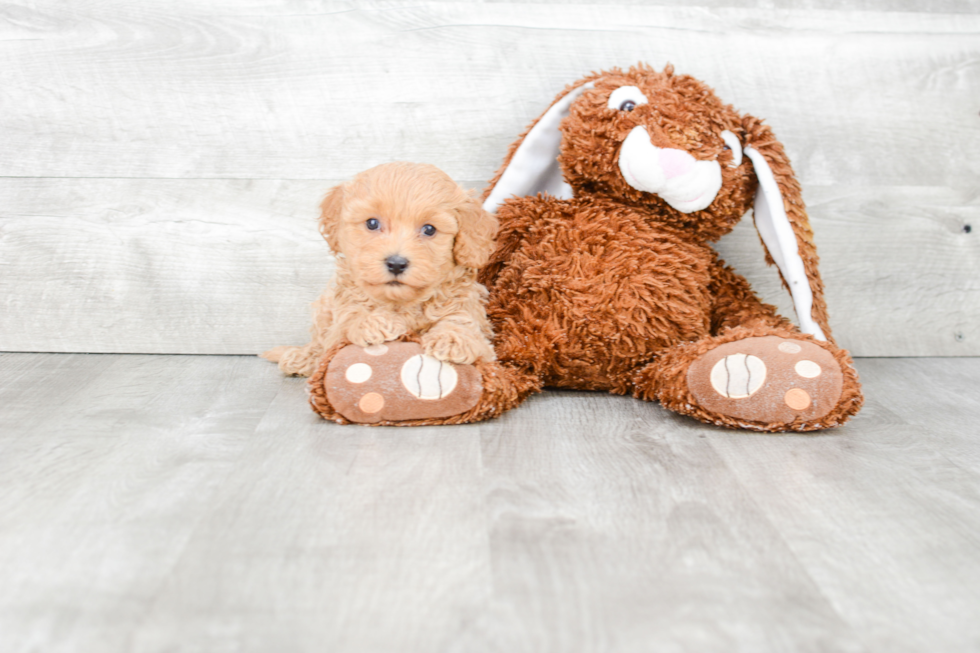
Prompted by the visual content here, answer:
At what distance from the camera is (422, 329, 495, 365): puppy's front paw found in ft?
3.48

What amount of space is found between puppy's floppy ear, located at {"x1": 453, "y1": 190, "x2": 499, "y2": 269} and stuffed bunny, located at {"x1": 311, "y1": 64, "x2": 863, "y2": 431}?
0.48 feet

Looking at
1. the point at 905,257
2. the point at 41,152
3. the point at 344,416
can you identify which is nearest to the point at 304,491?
the point at 344,416

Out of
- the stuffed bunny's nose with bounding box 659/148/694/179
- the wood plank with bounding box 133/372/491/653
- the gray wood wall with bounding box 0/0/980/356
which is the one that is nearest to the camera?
the wood plank with bounding box 133/372/491/653

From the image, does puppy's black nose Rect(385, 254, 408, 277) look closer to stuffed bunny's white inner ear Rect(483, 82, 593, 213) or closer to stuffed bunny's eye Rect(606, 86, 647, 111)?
stuffed bunny's white inner ear Rect(483, 82, 593, 213)

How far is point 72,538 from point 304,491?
22cm

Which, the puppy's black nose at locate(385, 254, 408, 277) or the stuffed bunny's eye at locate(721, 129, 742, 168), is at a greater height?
the stuffed bunny's eye at locate(721, 129, 742, 168)

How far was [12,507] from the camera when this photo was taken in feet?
2.71

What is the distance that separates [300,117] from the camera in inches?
56.4

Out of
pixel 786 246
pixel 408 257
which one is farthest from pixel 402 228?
pixel 786 246

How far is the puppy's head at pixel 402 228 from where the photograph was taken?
1032mm

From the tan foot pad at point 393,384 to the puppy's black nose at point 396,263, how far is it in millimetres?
107

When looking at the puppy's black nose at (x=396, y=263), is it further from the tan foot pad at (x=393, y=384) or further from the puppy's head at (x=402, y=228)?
the tan foot pad at (x=393, y=384)

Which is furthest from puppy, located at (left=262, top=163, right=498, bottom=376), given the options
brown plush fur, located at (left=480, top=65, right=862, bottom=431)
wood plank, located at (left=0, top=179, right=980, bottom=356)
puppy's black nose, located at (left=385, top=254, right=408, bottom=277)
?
wood plank, located at (left=0, top=179, right=980, bottom=356)

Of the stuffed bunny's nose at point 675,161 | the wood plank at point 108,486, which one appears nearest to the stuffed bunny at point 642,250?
the stuffed bunny's nose at point 675,161
